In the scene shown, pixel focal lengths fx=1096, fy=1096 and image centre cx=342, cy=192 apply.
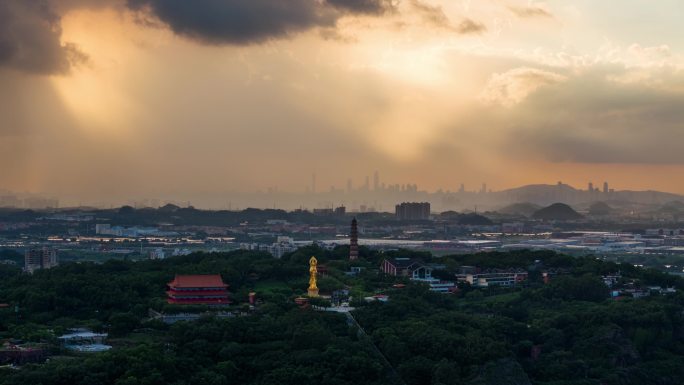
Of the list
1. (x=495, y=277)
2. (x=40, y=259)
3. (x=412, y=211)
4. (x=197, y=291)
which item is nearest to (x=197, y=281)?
(x=197, y=291)

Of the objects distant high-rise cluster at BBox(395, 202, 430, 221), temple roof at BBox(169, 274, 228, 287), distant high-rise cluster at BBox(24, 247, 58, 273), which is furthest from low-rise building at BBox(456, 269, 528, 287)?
distant high-rise cluster at BBox(395, 202, 430, 221)

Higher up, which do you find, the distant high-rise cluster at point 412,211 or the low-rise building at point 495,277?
the distant high-rise cluster at point 412,211

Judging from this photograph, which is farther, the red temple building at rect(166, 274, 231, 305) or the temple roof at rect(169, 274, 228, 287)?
the temple roof at rect(169, 274, 228, 287)

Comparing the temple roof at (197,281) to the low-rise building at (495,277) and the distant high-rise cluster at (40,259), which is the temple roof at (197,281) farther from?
the distant high-rise cluster at (40,259)

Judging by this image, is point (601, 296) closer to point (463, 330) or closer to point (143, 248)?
point (463, 330)

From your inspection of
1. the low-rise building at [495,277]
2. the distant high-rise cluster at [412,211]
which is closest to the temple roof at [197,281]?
the low-rise building at [495,277]

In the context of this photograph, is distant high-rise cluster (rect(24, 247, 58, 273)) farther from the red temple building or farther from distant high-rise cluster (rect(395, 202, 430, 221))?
distant high-rise cluster (rect(395, 202, 430, 221))

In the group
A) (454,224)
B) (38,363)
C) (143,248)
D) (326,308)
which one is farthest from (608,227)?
(38,363)
